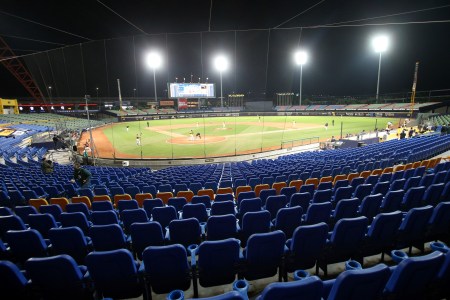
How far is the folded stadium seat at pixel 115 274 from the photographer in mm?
2684

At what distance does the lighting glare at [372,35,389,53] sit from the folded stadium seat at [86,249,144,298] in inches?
2267

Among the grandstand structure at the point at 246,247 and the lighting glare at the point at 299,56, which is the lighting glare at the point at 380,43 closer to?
the lighting glare at the point at 299,56

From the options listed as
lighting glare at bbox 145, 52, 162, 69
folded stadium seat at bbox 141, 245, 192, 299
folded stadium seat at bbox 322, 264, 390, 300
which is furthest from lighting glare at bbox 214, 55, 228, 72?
folded stadium seat at bbox 322, 264, 390, 300

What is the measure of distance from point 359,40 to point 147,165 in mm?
53271

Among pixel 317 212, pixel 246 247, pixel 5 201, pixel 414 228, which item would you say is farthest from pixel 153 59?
pixel 414 228

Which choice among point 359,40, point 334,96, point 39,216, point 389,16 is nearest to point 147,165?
point 39,216

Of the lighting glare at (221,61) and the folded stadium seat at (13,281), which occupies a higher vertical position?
the lighting glare at (221,61)

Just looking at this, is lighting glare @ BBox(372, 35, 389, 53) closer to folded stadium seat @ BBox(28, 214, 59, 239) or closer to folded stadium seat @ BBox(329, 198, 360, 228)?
folded stadium seat @ BBox(329, 198, 360, 228)

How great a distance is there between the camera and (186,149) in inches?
927

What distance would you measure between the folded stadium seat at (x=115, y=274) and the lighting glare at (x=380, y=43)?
5757cm

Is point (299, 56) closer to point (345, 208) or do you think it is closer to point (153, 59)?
point (153, 59)

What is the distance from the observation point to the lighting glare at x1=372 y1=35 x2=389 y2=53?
150 ft

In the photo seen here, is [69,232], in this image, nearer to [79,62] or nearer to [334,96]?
[79,62]

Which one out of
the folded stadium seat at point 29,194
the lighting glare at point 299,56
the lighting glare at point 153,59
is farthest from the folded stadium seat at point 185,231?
the lighting glare at point 299,56
